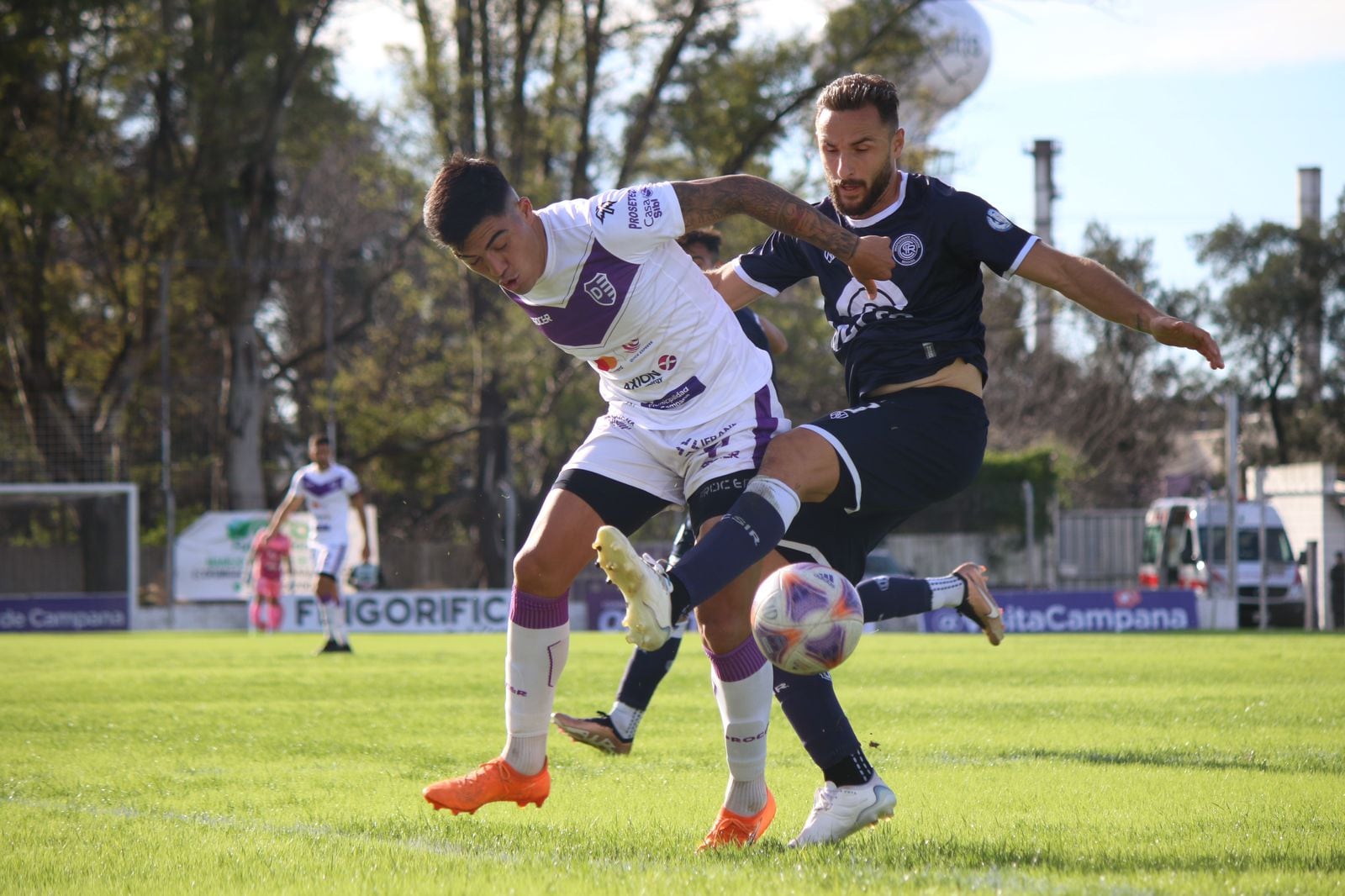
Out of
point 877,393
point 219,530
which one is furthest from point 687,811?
point 219,530

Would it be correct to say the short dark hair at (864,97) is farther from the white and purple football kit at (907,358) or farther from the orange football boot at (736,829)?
the orange football boot at (736,829)

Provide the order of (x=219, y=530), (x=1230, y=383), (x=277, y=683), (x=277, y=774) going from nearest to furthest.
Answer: (x=277, y=774)
(x=277, y=683)
(x=219, y=530)
(x=1230, y=383)

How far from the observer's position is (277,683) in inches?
441

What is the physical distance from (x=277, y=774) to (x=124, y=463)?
22781 millimetres

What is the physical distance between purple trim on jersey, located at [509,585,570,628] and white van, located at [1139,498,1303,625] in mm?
27004

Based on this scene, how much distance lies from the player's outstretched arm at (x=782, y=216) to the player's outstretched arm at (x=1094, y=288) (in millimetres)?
435

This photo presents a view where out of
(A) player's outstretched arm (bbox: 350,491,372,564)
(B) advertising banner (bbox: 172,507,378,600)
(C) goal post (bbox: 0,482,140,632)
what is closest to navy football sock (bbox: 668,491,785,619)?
(A) player's outstretched arm (bbox: 350,491,372,564)

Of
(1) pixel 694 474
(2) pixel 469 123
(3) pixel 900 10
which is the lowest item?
(1) pixel 694 474

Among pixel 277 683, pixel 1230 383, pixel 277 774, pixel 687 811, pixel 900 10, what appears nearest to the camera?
pixel 687 811

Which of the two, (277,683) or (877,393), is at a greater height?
(877,393)

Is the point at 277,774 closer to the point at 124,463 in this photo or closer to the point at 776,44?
the point at 124,463

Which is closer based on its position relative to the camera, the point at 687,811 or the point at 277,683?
the point at 687,811

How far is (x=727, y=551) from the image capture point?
4117 millimetres

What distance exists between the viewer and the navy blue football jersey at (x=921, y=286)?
466 centimetres
